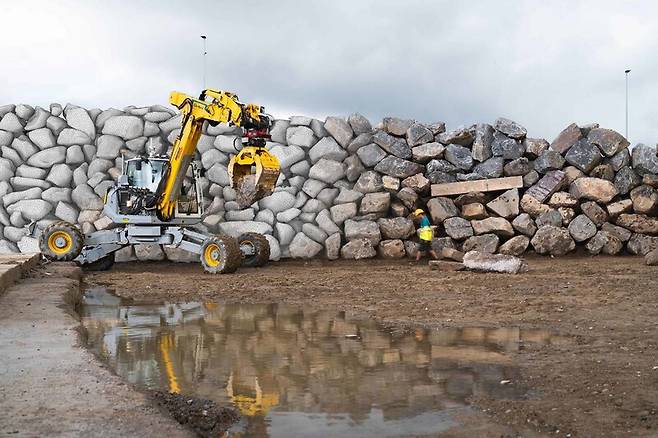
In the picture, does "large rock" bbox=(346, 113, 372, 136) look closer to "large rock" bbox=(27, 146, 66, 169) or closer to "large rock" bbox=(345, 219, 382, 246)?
"large rock" bbox=(345, 219, 382, 246)

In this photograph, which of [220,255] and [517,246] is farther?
[517,246]

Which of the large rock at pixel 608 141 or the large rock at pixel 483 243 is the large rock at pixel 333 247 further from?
the large rock at pixel 608 141

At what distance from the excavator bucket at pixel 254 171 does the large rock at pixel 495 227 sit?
493cm

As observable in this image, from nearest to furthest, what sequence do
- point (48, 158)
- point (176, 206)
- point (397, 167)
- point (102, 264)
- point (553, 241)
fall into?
point (176, 206)
point (102, 264)
point (553, 241)
point (397, 167)
point (48, 158)

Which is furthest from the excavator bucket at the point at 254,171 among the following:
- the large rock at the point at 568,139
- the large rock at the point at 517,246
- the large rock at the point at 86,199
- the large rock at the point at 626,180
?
the large rock at the point at 626,180

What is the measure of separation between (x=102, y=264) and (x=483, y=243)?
7089mm

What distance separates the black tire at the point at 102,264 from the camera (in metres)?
13.5

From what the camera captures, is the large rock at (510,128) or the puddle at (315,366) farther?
the large rock at (510,128)

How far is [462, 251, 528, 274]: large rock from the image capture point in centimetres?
1102

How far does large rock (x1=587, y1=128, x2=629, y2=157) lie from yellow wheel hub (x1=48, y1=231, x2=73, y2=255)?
9.84 m

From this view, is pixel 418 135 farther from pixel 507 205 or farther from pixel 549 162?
pixel 549 162

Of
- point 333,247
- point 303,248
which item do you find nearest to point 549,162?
point 333,247

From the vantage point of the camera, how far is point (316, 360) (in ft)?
17.9

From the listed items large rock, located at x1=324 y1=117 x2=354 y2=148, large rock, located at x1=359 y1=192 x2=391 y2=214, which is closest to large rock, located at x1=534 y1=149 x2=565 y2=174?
large rock, located at x1=359 y1=192 x2=391 y2=214
